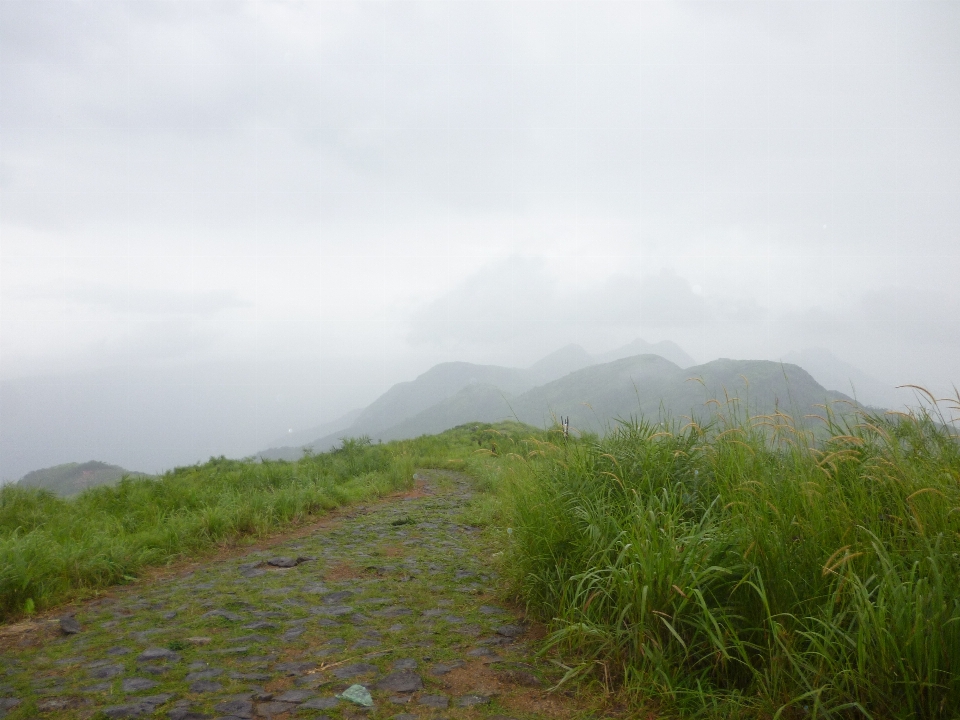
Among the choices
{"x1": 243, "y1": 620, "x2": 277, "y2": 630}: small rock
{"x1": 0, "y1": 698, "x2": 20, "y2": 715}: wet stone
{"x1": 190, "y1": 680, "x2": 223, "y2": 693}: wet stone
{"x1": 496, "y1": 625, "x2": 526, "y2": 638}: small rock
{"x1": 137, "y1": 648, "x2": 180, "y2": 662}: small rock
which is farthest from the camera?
{"x1": 243, "y1": 620, "x2": 277, "y2": 630}: small rock

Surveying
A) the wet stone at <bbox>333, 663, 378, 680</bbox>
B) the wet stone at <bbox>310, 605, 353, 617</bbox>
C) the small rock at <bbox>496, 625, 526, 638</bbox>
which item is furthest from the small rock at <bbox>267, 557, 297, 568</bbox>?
the small rock at <bbox>496, 625, 526, 638</bbox>

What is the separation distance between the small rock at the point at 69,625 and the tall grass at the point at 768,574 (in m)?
3.78

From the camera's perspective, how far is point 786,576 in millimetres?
3592

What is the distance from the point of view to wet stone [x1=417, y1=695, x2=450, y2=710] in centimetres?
350

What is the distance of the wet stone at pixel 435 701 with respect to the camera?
3.50 metres

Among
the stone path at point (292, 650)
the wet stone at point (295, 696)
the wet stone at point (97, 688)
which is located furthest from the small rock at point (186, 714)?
the wet stone at point (97, 688)

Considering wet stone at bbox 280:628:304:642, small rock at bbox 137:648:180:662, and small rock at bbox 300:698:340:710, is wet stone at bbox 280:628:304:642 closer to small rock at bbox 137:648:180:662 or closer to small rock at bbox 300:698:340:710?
small rock at bbox 137:648:180:662

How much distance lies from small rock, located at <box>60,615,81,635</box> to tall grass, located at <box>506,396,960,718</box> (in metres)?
3.78

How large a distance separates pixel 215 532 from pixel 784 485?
713 cm

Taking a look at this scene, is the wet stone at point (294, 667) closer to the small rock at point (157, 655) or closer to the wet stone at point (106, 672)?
the small rock at point (157, 655)

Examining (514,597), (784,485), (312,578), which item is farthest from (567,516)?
(312,578)

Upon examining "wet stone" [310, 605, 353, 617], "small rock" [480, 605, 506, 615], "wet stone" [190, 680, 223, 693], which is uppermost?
"wet stone" [190, 680, 223, 693]

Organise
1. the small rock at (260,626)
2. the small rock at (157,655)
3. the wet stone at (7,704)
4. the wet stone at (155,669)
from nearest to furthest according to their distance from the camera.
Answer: the wet stone at (7,704)
the wet stone at (155,669)
the small rock at (157,655)
the small rock at (260,626)

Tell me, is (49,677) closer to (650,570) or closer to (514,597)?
(514,597)
